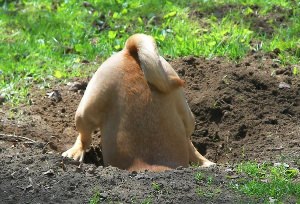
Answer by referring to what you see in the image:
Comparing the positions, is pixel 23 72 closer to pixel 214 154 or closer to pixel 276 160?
pixel 214 154

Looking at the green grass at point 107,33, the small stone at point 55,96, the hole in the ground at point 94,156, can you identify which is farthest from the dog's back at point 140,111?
the green grass at point 107,33

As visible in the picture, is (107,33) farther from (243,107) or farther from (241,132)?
(241,132)

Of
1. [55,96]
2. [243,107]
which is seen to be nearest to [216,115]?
[243,107]

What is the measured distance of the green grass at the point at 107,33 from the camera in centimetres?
878

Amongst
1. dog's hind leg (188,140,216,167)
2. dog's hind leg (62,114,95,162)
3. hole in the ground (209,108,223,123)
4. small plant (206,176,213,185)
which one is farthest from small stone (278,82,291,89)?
small plant (206,176,213,185)

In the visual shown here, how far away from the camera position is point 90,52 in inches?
360

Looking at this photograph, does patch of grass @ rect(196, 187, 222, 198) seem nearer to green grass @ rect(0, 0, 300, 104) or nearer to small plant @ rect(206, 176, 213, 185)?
small plant @ rect(206, 176, 213, 185)

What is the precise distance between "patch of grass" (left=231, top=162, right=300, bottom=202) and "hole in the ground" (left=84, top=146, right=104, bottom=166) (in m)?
1.63

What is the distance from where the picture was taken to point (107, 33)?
31.5ft

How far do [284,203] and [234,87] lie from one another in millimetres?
2701

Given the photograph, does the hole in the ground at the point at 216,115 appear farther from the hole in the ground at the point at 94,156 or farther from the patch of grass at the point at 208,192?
the patch of grass at the point at 208,192

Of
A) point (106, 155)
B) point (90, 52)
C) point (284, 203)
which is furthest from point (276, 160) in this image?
point (90, 52)

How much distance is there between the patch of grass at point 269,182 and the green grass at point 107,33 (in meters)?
2.82

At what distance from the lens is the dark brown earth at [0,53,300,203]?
5.59 metres
